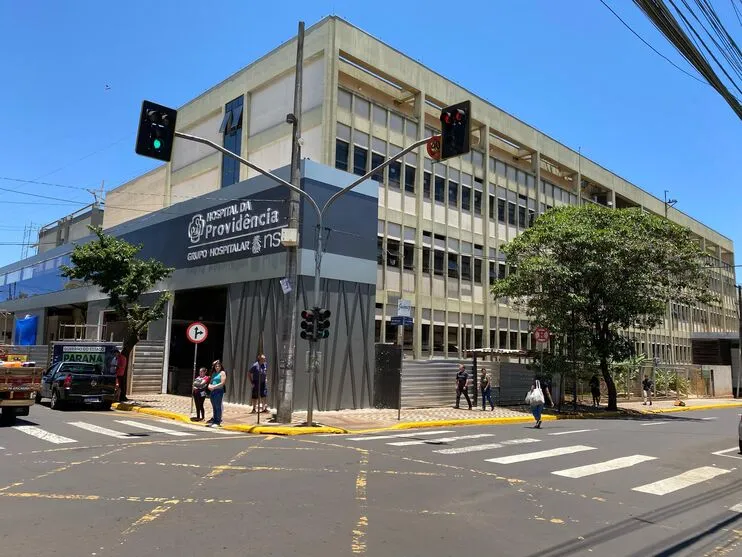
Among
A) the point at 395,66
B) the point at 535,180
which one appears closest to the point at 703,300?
the point at 535,180

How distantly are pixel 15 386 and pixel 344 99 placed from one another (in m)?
18.3

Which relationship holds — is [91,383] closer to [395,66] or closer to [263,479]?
[263,479]

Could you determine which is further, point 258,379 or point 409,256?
point 409,256

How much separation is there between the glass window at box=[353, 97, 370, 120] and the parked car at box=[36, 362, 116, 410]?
15795mm

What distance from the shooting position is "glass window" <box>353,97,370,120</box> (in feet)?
91.7

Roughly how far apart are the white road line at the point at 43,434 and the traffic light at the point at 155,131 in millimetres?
6317

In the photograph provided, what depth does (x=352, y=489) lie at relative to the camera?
8500mm

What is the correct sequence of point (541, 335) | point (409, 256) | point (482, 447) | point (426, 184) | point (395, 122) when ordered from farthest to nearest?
point (426, 184) → point (409, 256) → point (395, 122) → point (541, 335) → point (482, 447)

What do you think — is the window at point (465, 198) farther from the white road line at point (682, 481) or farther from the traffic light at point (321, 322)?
the white road line at point (682, 481)

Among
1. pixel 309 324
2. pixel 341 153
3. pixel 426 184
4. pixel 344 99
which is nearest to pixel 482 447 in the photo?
pixel 309 324

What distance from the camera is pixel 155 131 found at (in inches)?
484

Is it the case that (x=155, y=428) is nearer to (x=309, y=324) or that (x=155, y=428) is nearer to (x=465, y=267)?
(x=309, y=324)

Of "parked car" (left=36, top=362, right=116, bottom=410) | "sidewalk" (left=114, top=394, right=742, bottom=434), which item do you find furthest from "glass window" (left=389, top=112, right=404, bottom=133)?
"parked car" (left=36, top=362, right=116, bottom=410)

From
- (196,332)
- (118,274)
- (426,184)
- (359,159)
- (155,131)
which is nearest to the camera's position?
(155,131)
